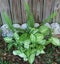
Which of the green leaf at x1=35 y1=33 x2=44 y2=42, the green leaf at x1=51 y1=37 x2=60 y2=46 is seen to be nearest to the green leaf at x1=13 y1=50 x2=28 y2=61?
the green leaf at x1=35 y1=33 x2=44 y2=42

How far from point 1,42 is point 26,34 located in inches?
16.4

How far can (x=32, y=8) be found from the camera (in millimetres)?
2762

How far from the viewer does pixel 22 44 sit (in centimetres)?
262

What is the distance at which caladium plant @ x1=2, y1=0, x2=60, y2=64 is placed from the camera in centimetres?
255

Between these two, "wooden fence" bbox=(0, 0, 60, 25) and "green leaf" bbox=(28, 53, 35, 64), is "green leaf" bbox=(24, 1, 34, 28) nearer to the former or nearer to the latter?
"wooden fence" bbox=(0, 0, 60, 25)

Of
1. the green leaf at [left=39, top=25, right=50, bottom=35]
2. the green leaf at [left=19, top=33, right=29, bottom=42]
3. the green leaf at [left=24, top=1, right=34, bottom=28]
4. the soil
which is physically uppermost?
the green leaf at [left=24, top=1, right=34, bottom=28]

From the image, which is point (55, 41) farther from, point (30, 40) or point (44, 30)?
point (30, 40)

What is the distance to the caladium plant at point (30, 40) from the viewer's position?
2.55 m

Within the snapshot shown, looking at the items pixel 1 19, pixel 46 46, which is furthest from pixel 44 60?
pixel 1 19

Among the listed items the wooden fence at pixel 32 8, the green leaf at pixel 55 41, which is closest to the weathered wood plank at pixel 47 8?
the wooden fence at pixel 32 8

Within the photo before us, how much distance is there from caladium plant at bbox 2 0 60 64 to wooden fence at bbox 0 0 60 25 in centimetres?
17

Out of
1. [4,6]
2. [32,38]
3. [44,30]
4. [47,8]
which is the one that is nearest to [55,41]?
[44,30]

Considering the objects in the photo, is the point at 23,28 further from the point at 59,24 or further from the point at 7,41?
the point at 59,24

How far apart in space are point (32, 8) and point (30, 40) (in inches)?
17.1
